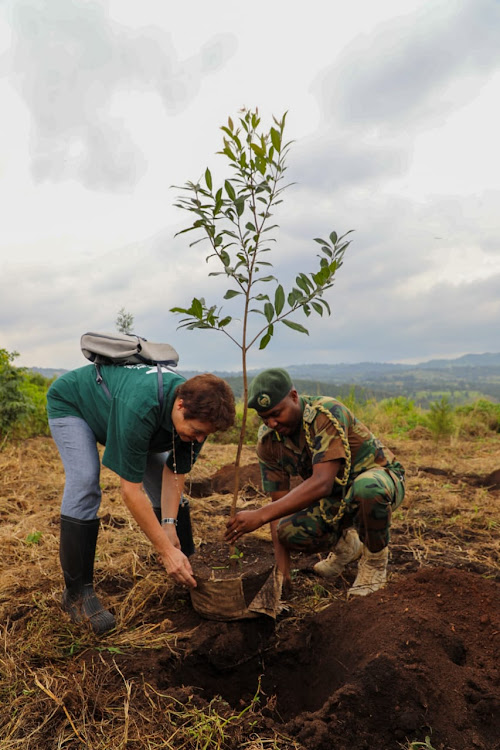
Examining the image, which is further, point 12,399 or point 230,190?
point 12,399

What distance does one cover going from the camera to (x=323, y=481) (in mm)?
2600

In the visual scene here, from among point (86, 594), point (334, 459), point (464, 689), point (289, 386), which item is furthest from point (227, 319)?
point (464, 689)

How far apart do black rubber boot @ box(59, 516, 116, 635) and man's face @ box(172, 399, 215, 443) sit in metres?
Answer: 0.73

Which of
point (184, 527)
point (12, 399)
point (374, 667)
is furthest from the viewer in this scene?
point (12, 399)

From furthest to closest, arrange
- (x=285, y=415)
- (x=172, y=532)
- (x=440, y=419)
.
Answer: (x=440, y=419), (x=172, y=532), (x=285, y=415)

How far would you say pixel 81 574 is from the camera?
2.65 m

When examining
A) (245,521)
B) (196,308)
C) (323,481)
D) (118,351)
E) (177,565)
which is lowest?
(177,565)

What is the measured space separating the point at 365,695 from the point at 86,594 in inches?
56.8

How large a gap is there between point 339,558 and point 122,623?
131 cm

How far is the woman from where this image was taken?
91.0 inches

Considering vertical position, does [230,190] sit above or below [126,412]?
above

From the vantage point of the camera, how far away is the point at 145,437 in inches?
92.8

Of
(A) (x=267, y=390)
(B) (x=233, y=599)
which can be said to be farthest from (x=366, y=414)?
(B) (x=233, y=599)

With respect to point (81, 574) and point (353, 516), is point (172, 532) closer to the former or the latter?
point (81, 574)
